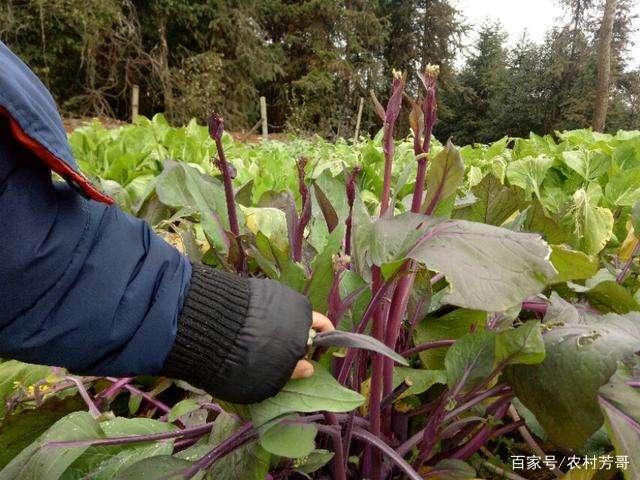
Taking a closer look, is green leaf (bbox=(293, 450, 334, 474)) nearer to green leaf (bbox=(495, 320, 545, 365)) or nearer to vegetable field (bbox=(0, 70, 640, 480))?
vegetable field (bbox=(0, 70, 640, 480))

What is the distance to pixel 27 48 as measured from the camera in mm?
16688

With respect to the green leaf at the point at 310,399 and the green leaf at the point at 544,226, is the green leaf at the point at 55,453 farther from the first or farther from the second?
the green leaf at the point at 544,226

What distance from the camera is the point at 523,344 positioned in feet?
2.47

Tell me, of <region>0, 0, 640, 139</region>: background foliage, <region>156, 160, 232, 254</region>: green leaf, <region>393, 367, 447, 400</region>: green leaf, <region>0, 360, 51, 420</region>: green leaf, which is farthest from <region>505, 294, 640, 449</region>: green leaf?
<region>0, 0, 640, 139</region>: background foliage

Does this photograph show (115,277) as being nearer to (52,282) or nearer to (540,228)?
(52,282)

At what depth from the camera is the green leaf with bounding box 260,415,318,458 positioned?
714 millimetres

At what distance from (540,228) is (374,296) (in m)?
Result: 0.46

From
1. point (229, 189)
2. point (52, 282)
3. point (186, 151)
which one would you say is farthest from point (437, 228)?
point (186, 151)

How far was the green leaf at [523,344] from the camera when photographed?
2.44ft

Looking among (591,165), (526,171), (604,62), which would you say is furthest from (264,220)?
Result: (604,62)

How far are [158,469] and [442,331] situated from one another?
50cm

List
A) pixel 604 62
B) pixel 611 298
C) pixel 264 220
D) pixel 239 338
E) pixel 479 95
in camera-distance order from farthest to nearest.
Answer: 1. pixel 479 95
2. pixel 604 62
3. pixel 264 220
4. pixel 611 298
5. pixel 239 338

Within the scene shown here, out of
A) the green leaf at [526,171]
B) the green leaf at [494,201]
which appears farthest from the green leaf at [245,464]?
the green leaf at [526,171]

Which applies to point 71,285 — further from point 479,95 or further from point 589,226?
point 479,95
